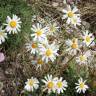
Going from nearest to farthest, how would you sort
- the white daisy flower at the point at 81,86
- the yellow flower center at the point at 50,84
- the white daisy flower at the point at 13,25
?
the white daisy flower at the point at 13,25 < the yellow flower center at the point at 50,84 < the white daisy flower at the point at 81,86

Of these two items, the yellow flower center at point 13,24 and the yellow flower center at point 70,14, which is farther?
the yellow flower center at point 70,14

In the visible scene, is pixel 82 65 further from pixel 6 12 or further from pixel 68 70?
pixel 6 12

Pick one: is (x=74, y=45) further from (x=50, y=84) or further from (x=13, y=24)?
(x=13, y=24)

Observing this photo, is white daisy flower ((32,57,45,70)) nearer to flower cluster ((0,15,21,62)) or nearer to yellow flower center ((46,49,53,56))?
yellow flower center ((46,49,53,56))

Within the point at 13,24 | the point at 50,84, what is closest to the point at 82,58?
the point at 50,84

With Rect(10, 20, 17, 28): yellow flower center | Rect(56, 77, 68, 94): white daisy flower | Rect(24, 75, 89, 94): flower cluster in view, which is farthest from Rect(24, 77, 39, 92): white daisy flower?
Rect(10, 20, 17, 28): yellow flower center

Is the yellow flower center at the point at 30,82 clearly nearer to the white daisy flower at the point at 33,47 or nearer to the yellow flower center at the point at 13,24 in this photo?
the white daisy flower at the point at 33,47

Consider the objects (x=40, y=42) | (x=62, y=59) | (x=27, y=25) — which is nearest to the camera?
(x=40, y=42)

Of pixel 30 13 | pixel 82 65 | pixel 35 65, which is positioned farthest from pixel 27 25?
pixel 82 65

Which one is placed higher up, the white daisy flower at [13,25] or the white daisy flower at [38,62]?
the white daisy flower at [13,25]

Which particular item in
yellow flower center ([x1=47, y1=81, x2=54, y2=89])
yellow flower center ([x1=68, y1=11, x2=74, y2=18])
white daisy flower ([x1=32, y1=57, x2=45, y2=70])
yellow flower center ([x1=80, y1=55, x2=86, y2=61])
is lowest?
yellow flower center ([x1=47, y1=81, x2=54, y2=89])

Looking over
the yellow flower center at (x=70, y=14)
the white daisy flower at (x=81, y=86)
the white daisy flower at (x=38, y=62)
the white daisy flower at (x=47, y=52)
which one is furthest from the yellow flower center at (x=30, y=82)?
the yellow flower center at (x=70, y=14)
